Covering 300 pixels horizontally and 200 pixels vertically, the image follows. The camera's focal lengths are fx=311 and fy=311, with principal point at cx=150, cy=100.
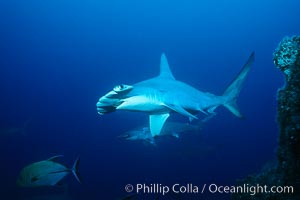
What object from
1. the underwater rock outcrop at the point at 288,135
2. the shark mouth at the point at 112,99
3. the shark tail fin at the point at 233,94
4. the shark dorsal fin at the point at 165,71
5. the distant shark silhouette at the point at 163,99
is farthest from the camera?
the shark dorsal fin at the point at 165,71

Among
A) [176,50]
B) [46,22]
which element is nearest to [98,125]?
[176,50]

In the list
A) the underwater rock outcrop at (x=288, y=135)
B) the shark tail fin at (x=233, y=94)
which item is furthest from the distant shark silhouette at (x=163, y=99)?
the underwater rock outcrop at (x=288, y=135)

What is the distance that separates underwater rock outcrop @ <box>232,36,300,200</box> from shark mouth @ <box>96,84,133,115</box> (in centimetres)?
219

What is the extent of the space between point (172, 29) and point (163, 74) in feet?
385

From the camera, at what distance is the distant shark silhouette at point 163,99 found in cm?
506

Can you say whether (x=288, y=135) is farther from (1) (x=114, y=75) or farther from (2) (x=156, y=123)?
(1) (x=114, y=75)

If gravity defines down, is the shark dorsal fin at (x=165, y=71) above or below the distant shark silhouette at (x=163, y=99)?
above

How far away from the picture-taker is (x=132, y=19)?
129125 millimetres

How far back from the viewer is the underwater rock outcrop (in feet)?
12.3

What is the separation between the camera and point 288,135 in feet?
12.5

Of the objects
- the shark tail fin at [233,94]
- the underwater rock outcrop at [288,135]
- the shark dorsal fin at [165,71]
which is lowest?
the underwater rock outcrop at [288,135]

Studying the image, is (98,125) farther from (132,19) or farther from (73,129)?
(132,19)

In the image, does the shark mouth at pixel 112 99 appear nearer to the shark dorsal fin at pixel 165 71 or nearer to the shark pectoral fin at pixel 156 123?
the shark pectoral fin at pixel 156 123

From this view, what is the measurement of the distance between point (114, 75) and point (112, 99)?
86.8 m
